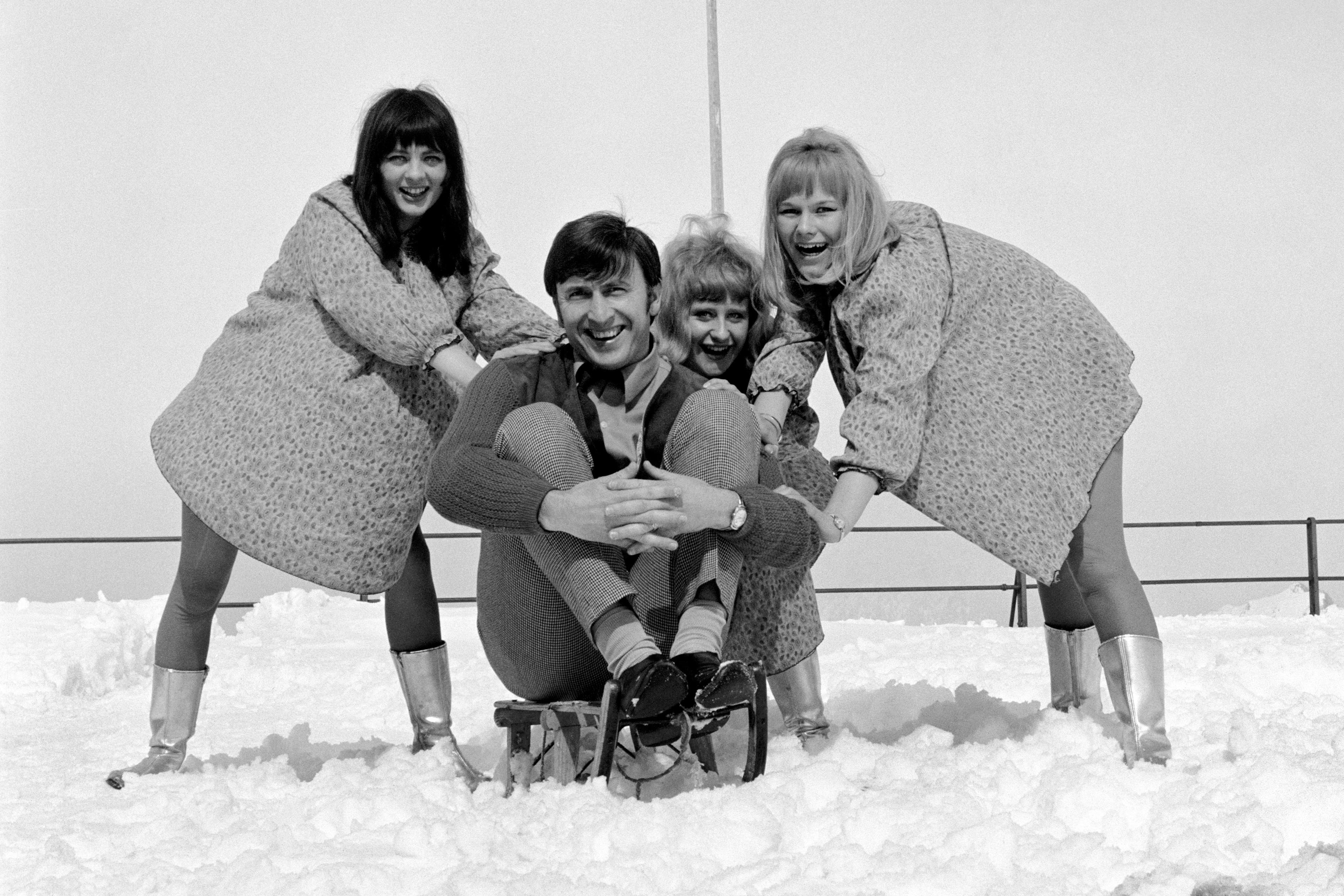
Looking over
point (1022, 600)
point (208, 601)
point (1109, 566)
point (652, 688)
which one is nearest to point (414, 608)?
point (208, 601)

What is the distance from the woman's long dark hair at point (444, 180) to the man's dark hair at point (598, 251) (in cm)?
35

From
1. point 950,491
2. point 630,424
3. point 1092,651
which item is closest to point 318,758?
point 630,424

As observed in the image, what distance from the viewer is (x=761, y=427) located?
2084mm

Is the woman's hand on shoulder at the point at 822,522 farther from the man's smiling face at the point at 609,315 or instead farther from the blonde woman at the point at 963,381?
the man's smiling face at the point at 609,315

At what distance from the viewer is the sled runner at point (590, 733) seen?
172 centimetres

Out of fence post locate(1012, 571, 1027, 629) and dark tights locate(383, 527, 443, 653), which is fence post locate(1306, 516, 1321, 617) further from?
dark tights locate(383, 527, 443, 653)

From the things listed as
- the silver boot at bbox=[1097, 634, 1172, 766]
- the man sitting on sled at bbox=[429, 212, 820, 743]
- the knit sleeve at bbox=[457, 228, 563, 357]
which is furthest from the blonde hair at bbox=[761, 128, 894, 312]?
the silver boot at bbox=[1097, 634, 1172, 766]

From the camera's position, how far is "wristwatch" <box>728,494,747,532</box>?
1.79m

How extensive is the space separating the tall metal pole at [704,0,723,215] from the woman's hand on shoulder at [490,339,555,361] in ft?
7.18

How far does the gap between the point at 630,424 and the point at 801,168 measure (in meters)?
0.56

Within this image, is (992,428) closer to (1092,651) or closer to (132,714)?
(1092,651)

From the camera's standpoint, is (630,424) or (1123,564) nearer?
(630,424)

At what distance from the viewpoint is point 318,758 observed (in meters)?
2.50

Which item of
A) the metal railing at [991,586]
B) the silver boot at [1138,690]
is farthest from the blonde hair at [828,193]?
the metal railing at [991,586]
